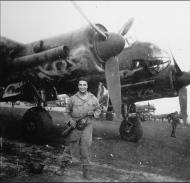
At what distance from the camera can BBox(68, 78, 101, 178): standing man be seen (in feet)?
16.5

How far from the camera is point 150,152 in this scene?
7.96m

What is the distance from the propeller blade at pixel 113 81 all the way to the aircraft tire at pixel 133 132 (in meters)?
3.14

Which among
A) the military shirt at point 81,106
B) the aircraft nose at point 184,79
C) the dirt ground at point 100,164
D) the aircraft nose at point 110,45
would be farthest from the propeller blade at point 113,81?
the aircraft nose at point 184,79

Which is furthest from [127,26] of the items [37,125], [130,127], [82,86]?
[82,86]

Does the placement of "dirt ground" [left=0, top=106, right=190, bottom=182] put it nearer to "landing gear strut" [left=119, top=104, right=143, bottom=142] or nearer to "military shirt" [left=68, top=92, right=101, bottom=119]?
"military shirt" [left=68, top=92, right=101, bottom=119]

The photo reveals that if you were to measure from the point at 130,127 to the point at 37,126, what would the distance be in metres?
3.83

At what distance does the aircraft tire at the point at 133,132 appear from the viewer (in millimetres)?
9891

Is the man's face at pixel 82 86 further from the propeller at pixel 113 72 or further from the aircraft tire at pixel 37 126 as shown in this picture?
the aircraft tire at pixel 37 126

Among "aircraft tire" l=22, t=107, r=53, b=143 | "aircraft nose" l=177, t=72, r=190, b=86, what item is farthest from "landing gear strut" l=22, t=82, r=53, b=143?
"aircraft nose" l=177, t=72, r=190, b=86

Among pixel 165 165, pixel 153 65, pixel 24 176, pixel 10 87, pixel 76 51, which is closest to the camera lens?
pixel 24 176

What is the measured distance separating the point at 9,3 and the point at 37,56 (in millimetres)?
1690

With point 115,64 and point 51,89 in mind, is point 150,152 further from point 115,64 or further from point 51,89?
point 51,89

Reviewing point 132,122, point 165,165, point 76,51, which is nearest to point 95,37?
point 76,51

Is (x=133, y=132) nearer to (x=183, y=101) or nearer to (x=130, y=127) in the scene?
(x=130, y=127)
